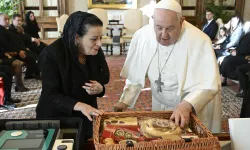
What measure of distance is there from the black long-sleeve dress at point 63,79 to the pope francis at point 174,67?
234 millimetres

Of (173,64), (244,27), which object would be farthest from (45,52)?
(244,27)

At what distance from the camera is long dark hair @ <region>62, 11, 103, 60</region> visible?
1.50 m

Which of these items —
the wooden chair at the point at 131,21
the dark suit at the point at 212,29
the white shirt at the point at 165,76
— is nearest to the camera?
the white shirt at the point at 165,76

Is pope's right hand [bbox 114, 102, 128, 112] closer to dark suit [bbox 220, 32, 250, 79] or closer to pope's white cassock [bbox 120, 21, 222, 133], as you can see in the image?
pope's white cassock [bbox 120, 21, 222, 133]

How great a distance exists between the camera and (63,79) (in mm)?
1533

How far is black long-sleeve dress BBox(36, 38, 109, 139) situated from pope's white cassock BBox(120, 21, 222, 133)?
0.82ft

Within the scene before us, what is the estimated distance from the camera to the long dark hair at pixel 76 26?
1.50 metres

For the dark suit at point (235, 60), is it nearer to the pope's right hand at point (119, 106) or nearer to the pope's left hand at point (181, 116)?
the pope's right hand at point (119, 106)

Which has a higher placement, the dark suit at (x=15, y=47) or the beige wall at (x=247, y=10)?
the beige wall at (x=247, y=10)

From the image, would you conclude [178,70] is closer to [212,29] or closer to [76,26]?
[76,26]

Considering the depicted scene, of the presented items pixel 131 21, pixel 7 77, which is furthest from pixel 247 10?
pixel 7 77

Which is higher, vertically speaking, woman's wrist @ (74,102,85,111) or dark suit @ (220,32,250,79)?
woman's wrist @ (74,102,85,111)

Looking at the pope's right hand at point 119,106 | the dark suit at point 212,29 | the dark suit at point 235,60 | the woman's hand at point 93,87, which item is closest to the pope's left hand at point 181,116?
the pope's right hand at point 119,106

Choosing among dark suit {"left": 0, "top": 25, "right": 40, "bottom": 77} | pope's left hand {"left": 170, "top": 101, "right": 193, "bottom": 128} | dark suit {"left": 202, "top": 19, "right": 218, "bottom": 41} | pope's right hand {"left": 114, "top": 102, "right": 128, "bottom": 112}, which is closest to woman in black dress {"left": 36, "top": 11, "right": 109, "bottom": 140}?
pope's right hand {"left": 114, "top": 102, "right": 128, "bottom": 112}
